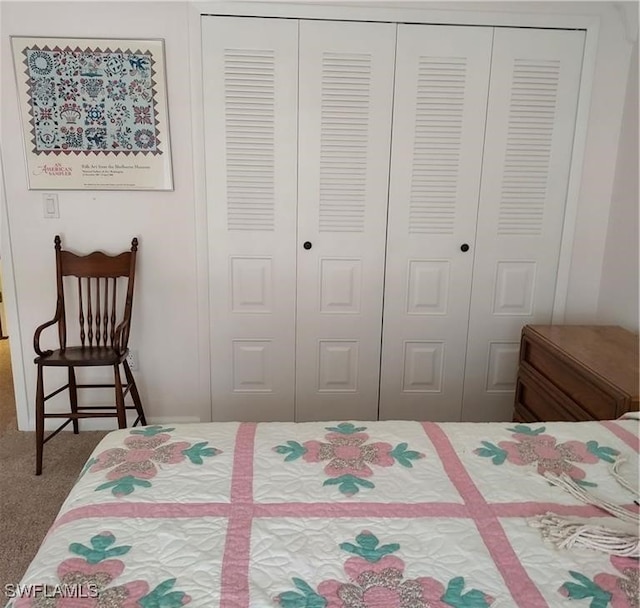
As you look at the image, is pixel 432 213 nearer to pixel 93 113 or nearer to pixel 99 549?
pixel 93 113

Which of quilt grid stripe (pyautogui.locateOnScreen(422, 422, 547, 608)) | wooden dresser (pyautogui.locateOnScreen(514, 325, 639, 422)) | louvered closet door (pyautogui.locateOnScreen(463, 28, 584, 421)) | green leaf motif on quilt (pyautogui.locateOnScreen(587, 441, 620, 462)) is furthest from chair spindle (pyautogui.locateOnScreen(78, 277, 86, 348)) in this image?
green leaf motif on quilt (pyautogui.locateOnScreen(587, 441, 620, 462))

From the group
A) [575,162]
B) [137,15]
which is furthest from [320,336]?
[137,15]

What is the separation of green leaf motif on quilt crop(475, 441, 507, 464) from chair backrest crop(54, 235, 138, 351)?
1.71 metres

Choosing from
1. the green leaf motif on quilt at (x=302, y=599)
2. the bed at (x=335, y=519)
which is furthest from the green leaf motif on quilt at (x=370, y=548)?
the green leaf motif on quilt at (x=302, y=599)

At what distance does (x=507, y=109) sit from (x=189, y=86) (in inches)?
58.7

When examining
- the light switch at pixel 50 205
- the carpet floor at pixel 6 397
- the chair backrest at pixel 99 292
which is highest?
the light switch at pixel 50 205

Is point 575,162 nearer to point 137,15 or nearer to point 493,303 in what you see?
point 493,303

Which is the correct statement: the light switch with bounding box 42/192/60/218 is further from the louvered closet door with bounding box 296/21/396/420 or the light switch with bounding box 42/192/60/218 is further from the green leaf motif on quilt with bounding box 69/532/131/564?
the green leaf motif on quilt with bounding box 69/532/131/564

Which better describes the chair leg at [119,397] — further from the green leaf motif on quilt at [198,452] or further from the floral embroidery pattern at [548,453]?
the floral embroidery pattern at [548,453]

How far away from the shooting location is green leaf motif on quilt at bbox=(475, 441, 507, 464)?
54.6 inches

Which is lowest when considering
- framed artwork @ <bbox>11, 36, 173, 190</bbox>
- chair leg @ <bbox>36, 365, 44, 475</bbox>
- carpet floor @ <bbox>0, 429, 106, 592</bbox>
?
carpet floor @ <bbox>0, 429, 106, 592</bbox>

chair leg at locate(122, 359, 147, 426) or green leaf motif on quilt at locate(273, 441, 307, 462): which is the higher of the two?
green leaf motif on quilt at locate(273, 441, 307, 462)

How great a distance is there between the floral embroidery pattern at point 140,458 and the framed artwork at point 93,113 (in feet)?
4.66

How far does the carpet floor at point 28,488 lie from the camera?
6.15 feet
